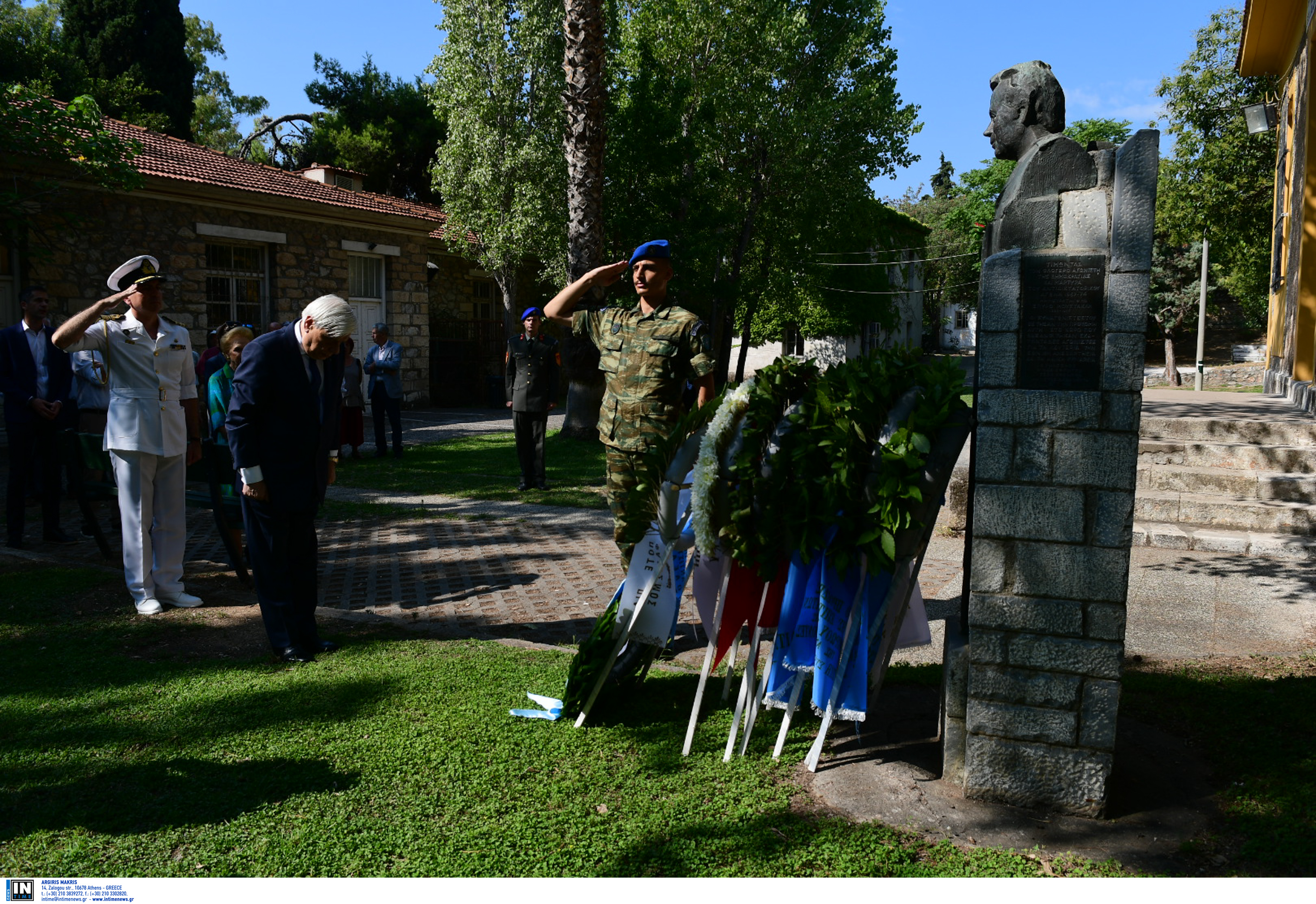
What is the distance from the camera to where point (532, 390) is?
10.9m

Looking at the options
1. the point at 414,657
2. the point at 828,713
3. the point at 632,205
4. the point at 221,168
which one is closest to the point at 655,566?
the point at 828,713

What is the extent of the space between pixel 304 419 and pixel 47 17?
51220mm

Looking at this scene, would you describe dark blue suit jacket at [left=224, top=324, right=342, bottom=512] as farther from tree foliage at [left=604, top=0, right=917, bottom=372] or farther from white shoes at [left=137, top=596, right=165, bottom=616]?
tree foliage at [left=604, top=0, right=917, bottom=372]

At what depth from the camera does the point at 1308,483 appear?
8.12 m

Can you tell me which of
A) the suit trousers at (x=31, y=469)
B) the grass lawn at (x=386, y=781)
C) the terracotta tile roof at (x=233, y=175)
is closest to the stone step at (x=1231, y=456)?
the grass lawn at (x=386, y=781)

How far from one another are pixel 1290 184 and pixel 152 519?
16854 mm

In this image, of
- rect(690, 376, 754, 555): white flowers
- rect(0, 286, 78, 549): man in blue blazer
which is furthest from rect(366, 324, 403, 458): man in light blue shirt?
rect(690, 376, 754, 555): white flowers

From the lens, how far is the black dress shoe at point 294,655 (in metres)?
5.05

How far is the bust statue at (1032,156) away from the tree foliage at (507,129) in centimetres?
1933

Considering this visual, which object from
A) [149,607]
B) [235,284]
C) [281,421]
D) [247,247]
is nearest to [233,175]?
[247,247]

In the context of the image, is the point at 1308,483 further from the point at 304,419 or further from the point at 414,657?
the point at 304,419

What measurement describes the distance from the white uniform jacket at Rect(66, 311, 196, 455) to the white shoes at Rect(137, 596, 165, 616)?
3.14 feet

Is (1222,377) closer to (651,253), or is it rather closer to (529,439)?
(529,439)

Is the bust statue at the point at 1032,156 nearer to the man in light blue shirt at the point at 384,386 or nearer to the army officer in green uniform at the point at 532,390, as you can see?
the army officer in green uniform at the point at 532,390
